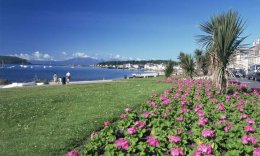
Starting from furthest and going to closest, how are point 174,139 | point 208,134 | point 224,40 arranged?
point 224,40, point 208,134, point 174,139

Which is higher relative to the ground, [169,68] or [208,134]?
[169,68]

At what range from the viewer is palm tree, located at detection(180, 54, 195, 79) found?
1131 inches

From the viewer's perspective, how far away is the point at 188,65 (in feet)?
94.7

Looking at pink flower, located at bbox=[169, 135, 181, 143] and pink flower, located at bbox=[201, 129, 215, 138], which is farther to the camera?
pink flower, located at bbox=[201, 129, 215, 138]

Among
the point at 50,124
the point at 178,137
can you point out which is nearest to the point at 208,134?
the point at 178,137

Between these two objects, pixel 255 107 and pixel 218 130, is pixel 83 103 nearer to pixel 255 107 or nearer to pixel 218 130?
pixel 255 107

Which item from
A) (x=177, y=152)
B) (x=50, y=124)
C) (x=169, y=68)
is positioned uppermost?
(x=169, y=68)

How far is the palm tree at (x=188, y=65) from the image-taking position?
28.7m

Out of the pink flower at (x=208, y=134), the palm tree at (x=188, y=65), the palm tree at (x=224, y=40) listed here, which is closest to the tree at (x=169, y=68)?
the palm tree at (x=188, y=65)

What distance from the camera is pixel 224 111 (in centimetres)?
877

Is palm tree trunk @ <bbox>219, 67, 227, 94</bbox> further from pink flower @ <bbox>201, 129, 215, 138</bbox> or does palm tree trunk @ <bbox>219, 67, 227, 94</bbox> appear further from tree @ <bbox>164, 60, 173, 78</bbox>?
tree @ <bbox>164, 60, 173, 78</bbox>

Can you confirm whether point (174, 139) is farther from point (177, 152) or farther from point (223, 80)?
point (223, 80)

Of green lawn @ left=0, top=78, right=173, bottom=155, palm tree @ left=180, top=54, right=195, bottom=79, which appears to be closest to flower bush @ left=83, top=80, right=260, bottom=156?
green lawn @ left=0, top=78, right=173, bottom=155

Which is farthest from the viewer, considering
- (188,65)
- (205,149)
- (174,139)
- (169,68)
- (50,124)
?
(169,68)
